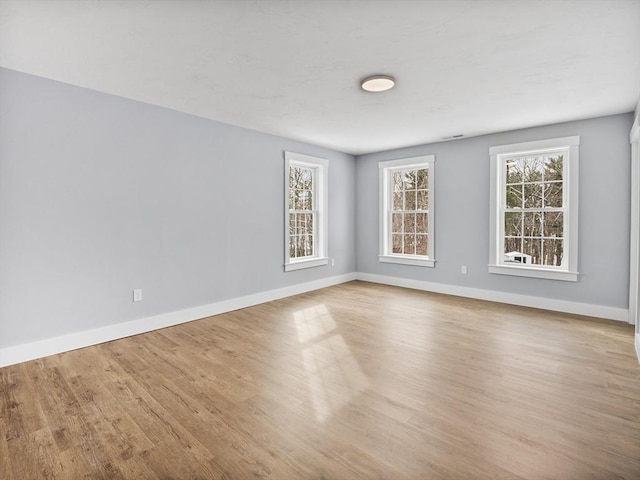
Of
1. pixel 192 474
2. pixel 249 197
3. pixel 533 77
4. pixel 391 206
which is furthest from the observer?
pixel 391 206

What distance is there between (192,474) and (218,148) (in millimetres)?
3703

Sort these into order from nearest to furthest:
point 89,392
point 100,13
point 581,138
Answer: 1. point 100,13
2. point 89,392
3. point 581,138

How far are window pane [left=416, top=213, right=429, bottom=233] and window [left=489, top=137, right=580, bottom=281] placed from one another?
1142 mm

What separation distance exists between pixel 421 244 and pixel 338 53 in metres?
4.06

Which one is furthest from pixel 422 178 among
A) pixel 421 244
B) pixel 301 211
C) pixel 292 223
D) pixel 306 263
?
pixel 306 263

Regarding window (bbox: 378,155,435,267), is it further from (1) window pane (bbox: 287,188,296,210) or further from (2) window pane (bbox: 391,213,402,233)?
(1) window pane (bbox: 287,188,296,210)

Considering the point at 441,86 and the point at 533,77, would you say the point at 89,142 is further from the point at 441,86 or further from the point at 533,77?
the point at 533,77

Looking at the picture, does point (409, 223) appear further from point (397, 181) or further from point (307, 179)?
point (307, 179)

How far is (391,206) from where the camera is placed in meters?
6.38

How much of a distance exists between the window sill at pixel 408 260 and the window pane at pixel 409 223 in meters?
0.51

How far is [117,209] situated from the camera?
3480 millimetres

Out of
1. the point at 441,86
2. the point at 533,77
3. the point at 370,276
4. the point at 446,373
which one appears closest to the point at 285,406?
the point at 446,373

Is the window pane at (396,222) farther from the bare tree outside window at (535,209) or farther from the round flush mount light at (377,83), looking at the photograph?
the round flush mount light at (377,83)

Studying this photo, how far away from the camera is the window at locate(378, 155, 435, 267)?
225 inches
